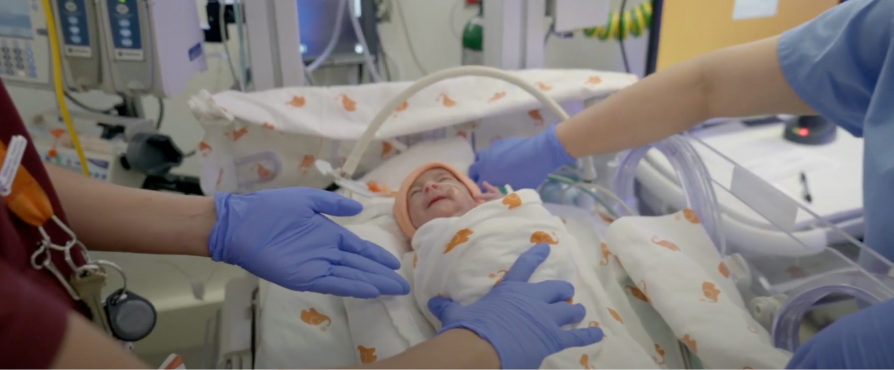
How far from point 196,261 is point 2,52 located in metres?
0.95

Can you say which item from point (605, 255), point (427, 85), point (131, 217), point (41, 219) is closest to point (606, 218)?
point (605, 255)

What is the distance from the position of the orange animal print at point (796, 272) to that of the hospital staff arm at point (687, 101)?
0.97 ft

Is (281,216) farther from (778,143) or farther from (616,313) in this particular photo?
(778,143)

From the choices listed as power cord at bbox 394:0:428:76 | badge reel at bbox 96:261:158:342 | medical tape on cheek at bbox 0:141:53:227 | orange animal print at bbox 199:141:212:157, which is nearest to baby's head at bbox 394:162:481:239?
orange animal print at bbox 199:141:212:157

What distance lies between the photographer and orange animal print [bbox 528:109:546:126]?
159 cm

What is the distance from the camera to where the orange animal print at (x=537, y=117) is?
1.59 meters

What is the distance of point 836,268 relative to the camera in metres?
0.92

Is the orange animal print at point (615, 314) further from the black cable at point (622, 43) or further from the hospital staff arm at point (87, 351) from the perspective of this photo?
the black cable at point (622, 43)

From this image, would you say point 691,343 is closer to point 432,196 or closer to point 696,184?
point 696,184

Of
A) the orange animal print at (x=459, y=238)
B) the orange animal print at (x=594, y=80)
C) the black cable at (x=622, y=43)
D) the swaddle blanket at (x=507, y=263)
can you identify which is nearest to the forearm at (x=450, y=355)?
the swaddle blanket at (x=507, y=263)

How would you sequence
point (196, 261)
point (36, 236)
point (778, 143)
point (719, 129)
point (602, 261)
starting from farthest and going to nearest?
point (196, 261) < point (719, 129) < point (778, 143) < point (602, 261) < point (36, 236)

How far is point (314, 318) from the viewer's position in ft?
3.60

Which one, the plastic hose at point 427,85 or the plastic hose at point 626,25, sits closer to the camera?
the plastic hose at point 427,85

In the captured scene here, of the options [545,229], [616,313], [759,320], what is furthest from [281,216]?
[759,320]
